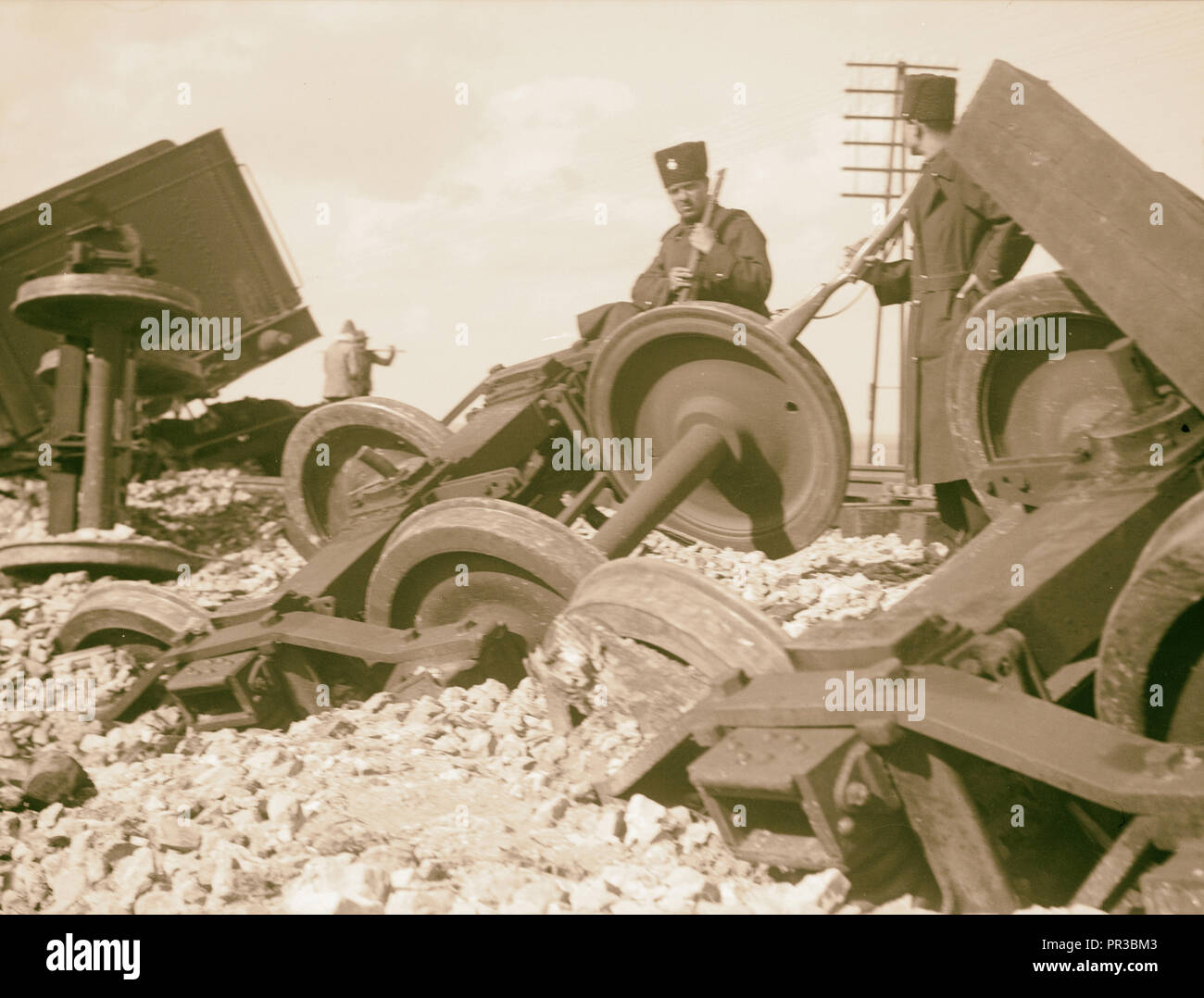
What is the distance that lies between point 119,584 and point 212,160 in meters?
5.55

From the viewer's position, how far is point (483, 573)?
4.52 metres

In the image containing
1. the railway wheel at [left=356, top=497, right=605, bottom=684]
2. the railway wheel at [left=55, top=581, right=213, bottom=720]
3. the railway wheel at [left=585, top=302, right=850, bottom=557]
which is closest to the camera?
the railway wheel at [left=356, top=497, right=605, bottom=684]

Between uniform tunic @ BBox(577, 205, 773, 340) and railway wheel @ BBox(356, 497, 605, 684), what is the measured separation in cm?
141

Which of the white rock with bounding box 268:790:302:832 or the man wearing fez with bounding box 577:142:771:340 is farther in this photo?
the man wearing fez with bounding box 577:142:771:340

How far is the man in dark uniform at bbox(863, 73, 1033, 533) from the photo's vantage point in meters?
4.84

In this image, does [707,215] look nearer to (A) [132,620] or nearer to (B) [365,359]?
(A) [132,620]

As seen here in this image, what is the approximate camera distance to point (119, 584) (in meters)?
5.55

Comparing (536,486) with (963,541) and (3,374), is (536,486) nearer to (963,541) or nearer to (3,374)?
(963,541)

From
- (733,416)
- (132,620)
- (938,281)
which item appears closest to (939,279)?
(938,281)

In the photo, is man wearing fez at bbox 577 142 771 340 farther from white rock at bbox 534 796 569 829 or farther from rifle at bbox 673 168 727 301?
white rock at bbox 534 796 569 829

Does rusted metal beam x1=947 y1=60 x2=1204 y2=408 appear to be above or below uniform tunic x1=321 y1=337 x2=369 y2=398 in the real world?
below

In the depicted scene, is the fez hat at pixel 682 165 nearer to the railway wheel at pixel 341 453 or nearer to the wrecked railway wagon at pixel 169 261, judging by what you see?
the railway wheel at pixel 341 453

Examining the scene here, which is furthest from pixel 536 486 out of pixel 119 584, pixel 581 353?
pixel 119 584

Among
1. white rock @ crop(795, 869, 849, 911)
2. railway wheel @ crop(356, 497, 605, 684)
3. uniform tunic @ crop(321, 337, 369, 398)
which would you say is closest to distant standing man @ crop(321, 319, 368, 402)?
uniform tunic @ crop(321, 337, 369, 398)
